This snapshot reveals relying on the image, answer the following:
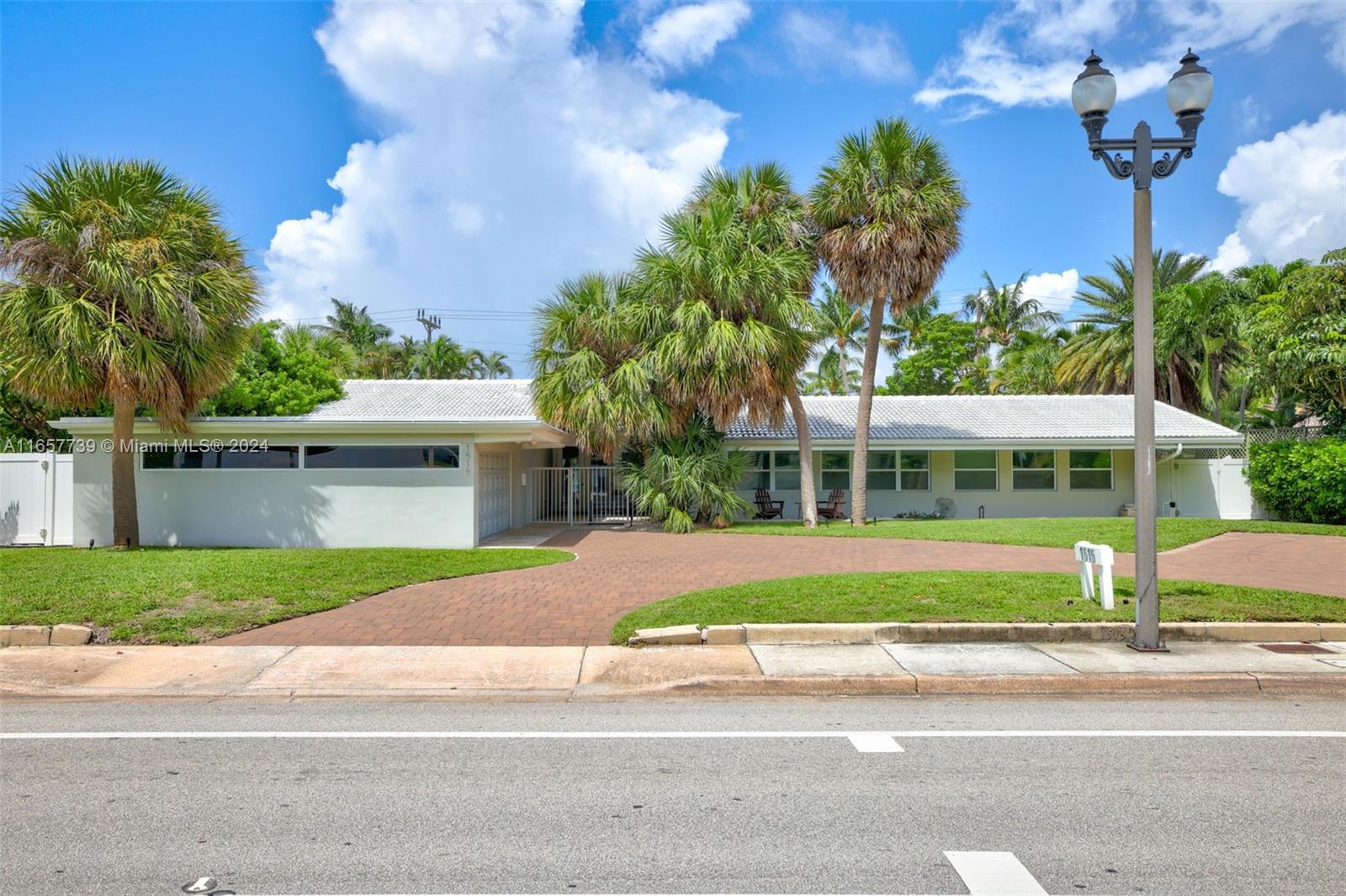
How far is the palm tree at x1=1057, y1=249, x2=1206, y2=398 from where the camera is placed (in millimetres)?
35781

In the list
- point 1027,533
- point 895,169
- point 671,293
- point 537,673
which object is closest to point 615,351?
point 671,293

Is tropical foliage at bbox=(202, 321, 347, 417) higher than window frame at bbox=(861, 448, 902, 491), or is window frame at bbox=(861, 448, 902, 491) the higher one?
tropical foliage at bbox=(202, 321, 347, 417)

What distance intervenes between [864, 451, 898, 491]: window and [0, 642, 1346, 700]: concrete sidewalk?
16730 millimetres

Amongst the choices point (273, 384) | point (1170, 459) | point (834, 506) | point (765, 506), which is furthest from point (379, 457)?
point (1170, 459)

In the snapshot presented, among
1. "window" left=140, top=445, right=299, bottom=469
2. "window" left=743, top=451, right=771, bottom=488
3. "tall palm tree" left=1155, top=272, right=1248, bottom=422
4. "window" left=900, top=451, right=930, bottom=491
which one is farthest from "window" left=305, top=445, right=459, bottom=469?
"tall palm tree" left=1155, top=272, right=1248, bottom=422

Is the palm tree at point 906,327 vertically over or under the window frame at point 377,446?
over

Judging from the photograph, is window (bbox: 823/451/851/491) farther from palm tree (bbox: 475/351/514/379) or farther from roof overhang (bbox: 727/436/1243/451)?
palm tree (bbox: 475/351/514/379)

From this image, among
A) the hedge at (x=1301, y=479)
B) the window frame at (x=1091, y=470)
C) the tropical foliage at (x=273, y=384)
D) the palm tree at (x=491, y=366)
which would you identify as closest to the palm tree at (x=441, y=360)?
the palm tree at (x=491, y=366)

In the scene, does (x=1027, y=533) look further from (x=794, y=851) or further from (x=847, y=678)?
(x=794, y=851)

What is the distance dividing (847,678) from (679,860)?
369cm

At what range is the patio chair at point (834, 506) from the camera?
24.2 metres

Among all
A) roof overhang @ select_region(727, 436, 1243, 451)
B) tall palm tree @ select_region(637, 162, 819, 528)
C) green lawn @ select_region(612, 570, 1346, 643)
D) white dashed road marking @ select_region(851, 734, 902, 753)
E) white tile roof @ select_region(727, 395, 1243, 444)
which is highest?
tall palm tree @ select_region(637, 162, 819, 528)

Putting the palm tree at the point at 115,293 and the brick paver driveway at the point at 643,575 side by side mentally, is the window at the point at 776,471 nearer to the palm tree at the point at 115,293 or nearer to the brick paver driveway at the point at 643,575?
the brick paver driveway at the point at 643,575

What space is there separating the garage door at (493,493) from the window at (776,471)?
7738 millimetres
